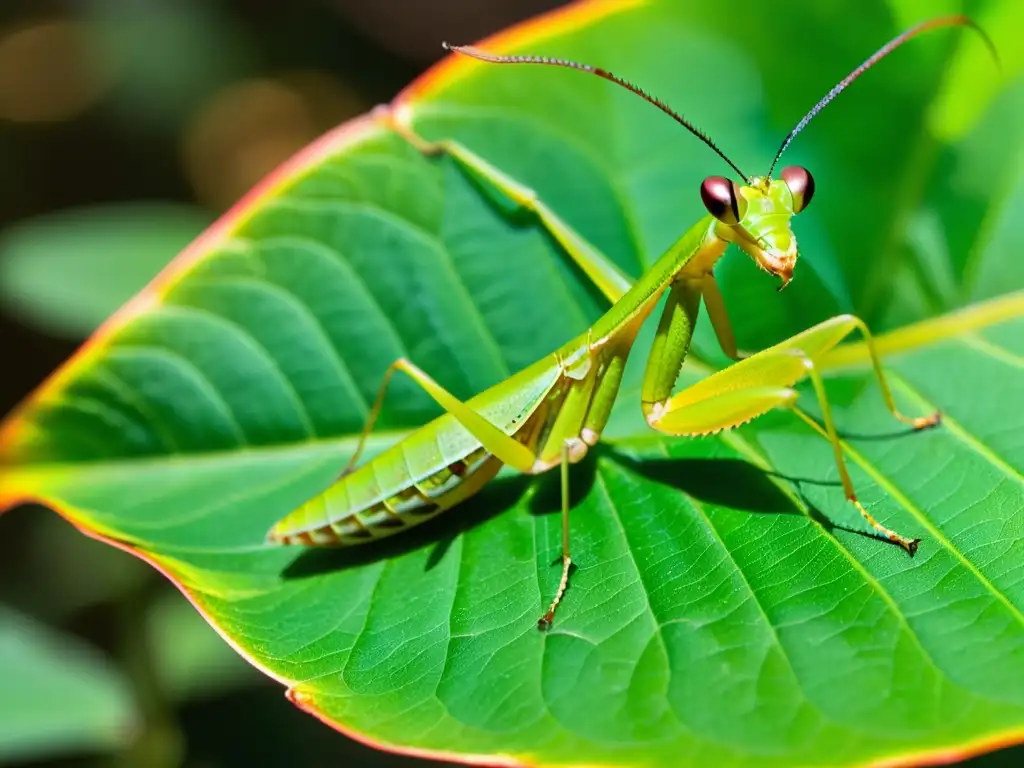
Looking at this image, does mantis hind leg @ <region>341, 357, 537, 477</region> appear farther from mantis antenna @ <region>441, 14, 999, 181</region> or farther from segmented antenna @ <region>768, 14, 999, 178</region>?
segmented antenna @ <region>768, 14, 999, 178</region>

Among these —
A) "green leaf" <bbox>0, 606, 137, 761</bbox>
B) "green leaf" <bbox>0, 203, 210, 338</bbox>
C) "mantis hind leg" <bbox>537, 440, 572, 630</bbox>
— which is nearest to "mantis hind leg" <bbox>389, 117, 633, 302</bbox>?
"mantis hind leg" <bbox>537, 440, 572, 630</bbox>

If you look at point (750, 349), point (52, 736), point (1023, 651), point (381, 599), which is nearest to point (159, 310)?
point (381, 599)

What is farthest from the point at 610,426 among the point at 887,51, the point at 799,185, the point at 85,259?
the point at 85,259

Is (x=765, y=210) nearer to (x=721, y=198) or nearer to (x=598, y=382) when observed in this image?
(x=721, y=198)

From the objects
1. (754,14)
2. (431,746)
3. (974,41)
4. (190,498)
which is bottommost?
(431,746)

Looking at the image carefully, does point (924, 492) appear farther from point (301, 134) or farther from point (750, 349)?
point (301, 134)

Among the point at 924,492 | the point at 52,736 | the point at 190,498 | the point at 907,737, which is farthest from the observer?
the point at 52,736

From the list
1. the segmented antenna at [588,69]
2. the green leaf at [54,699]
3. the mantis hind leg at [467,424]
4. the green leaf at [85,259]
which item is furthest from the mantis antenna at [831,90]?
the green leaf at [54,699]
